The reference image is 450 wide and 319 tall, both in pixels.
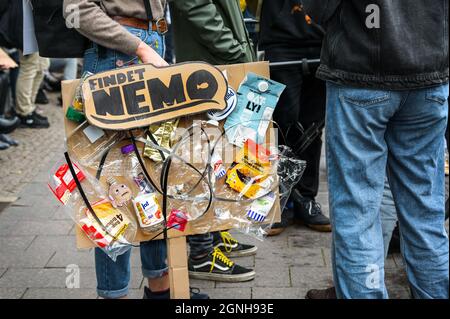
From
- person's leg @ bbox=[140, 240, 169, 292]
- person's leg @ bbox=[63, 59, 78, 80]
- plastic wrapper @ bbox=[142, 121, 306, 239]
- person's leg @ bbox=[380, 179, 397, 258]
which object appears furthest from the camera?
person's leg @ bbox=[63, 59, 78, 80]

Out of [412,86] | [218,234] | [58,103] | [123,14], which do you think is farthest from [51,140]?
[412,86]

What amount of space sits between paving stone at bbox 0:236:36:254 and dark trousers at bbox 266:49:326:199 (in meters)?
1.66

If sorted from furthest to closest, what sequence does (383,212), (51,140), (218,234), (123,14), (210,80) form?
(51,140), (218,234), (383,212), (123,14), (210,80)

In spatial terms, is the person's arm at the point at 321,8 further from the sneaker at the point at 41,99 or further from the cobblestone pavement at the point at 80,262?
the sneaker at the point at 41,99

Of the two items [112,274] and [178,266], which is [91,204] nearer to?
[178,266]

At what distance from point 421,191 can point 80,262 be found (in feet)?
6.43

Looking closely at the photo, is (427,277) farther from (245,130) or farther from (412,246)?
(245,130)

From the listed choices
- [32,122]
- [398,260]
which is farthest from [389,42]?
[32,122]

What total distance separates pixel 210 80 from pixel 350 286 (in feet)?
3.29

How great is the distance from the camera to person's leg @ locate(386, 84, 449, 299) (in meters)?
2.64

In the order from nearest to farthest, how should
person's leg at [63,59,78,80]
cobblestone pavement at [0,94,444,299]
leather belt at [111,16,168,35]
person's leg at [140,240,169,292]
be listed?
leather belt at [111,16,168,35] → person's leg at [140,240,169,292] → cobblestone pavement at [0,94,444,299] → person's leg at [63,59,78,80]

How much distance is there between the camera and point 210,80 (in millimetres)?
2348

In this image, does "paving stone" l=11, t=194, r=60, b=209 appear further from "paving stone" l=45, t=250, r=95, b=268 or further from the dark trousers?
the dark trousers

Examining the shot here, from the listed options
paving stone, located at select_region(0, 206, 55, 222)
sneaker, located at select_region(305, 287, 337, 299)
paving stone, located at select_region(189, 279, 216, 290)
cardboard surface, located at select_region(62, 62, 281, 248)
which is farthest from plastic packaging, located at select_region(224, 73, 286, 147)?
paving stone, located at select_region(0, 206, 55, 222)
